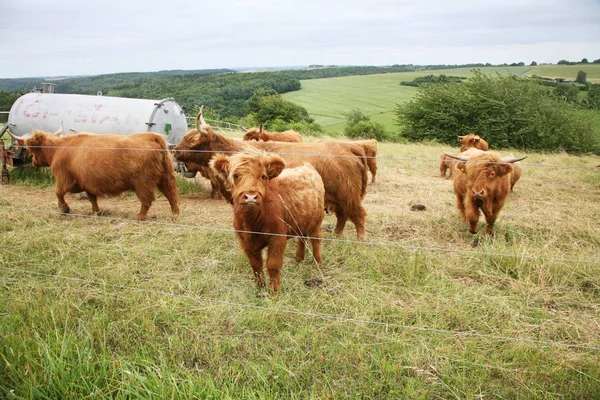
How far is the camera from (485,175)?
6.00 m

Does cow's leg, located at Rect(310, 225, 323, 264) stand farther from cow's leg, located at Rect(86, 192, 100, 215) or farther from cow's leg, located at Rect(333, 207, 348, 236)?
cow's leg, located at Rect(86, 192, 100, 215)

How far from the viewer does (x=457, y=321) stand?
356cm

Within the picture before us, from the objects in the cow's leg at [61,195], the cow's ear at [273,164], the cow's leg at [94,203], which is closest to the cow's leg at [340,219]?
the cow's ear at [273,164]

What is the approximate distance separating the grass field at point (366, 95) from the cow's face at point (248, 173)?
2423 centimetres

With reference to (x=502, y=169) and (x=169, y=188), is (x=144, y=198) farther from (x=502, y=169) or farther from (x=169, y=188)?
(x=502, y=169)

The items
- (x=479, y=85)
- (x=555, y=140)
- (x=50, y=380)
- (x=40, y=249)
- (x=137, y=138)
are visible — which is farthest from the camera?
(x=479, y=85)

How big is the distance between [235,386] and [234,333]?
1.91 feet

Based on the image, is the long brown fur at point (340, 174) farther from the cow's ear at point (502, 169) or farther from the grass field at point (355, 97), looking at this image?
the grass field at point (355, 97)

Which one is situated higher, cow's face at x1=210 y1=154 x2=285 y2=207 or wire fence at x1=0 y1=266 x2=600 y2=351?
cow's face at x1=210 y1=154 x2=285 y2=207

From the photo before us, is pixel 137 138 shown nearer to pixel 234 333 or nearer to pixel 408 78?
pixel 234 333

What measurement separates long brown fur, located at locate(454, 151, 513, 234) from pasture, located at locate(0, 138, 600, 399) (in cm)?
36

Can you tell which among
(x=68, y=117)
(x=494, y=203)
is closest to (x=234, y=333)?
(x=494, y=203)

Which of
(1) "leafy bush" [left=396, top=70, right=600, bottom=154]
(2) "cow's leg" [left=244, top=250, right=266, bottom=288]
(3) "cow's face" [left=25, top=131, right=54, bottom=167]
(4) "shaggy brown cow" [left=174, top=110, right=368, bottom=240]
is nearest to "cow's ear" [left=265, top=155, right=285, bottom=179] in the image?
(2) "cow's leg" [left=244, top=250, right=266, bottom=288]

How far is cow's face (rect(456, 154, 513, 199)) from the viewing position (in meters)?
5.92
